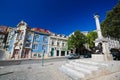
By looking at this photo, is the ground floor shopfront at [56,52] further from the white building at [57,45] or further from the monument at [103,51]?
the monument at [103,51]

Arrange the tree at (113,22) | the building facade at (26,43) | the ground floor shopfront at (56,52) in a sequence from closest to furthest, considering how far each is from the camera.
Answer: the tree at (113,22)
the building facade at (26,43)
the ground floor shopfront at (56,52)

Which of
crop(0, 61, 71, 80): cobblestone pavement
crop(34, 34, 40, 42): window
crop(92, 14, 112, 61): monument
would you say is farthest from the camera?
crop(34, 34, 40, 42): window

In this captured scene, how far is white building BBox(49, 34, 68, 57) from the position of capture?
3203 cm

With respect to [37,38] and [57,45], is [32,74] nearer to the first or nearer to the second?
[37,38]

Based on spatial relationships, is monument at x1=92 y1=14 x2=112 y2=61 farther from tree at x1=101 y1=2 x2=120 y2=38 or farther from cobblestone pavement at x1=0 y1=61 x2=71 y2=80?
tree at x1=101 y1=2 x2=120 y2=38

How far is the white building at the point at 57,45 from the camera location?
32.0m

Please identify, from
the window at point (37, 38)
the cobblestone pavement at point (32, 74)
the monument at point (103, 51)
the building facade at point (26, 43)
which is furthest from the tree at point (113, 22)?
the window at point (37, 38)

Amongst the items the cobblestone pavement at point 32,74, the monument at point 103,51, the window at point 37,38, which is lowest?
the cobblestone pavement at point 32,74

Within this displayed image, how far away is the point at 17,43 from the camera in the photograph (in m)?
27.8

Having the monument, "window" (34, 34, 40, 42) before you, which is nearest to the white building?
"window" (34, 34, 40, 42)

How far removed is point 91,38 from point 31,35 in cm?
2247

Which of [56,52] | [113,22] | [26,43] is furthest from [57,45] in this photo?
[113,22]

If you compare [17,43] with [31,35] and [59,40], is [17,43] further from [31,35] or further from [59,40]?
[59,40]

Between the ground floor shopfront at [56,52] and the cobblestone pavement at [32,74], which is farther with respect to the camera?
the ground floor shopfront at [56,52]
